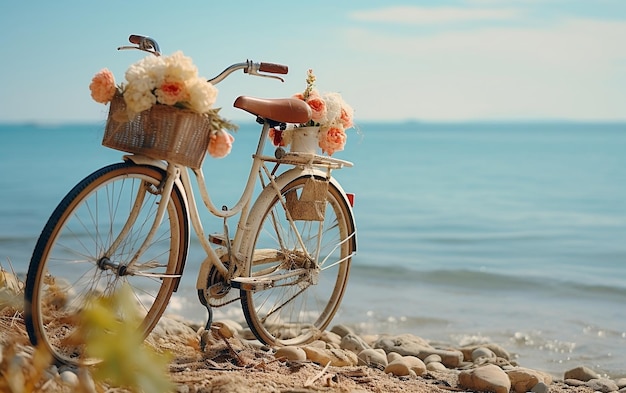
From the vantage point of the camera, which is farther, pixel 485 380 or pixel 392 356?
pixel 392 356

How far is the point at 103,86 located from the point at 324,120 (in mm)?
1547

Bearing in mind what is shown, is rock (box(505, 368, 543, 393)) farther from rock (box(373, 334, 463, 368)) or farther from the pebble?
rock (box(373, 334, 463, 368))

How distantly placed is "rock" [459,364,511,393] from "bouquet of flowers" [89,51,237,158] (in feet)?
7.11

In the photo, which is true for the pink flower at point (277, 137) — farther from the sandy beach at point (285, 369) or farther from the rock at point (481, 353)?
the rock at point (481, 353)

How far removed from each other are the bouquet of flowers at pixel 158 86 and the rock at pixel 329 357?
1722mm

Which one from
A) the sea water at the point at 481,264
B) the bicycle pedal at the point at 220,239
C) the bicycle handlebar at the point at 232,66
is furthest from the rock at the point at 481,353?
the bicycle handlebar at the point at 232,66

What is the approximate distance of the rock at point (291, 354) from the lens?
15.4ft

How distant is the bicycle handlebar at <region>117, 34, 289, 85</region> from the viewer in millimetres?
4094

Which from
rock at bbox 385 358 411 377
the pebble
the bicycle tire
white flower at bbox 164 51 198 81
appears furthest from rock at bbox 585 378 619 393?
white flower at bbox 164 51 198 81

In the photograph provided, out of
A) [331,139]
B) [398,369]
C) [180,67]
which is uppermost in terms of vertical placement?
[180,67]

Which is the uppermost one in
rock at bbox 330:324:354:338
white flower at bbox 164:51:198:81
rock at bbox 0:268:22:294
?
white flower at bbox 164:51:198:81

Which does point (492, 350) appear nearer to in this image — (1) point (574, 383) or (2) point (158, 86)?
(1) point (574, 383)

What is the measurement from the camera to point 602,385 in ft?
17.4

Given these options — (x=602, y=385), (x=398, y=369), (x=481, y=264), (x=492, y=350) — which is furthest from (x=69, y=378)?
(x=481, y=264)
